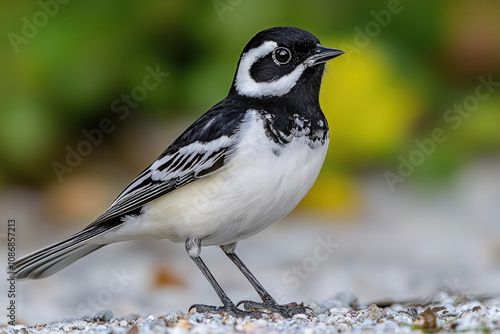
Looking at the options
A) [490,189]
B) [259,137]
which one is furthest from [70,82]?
[490,189]

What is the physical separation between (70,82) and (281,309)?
403 centimetres

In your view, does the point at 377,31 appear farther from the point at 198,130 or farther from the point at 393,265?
the point at 198,130

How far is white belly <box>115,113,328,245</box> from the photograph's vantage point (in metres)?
4.51

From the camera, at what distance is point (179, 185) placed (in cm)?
482

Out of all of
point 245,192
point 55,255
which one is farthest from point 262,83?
point 55,255

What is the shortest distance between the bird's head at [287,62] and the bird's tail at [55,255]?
4.37ft

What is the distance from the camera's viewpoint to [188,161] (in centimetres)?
485

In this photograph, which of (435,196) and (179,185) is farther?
(435,196)

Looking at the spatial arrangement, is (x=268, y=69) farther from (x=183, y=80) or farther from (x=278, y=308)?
(x=183, y=80)

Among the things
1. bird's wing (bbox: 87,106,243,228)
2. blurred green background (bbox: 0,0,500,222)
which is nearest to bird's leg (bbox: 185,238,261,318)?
bird's wing (bbox: 87,106,243,228)

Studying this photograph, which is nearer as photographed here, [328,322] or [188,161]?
[328,322]

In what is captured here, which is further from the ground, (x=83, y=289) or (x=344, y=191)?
(x=83, y=289)

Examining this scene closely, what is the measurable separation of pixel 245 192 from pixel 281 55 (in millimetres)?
860

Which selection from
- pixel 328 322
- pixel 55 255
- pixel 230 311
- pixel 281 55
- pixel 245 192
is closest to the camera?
pixel 328 322
